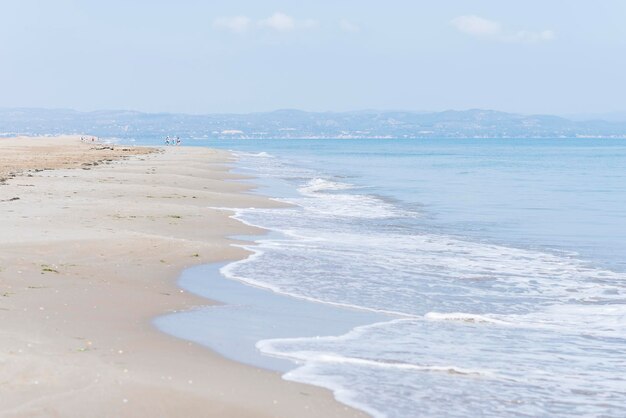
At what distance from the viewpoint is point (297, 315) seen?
10.8 m

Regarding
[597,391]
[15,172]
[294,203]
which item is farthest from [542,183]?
[597,391]

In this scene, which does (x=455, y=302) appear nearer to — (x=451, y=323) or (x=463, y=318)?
(x=463, y=318)

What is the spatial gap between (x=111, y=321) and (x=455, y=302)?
4693 mm

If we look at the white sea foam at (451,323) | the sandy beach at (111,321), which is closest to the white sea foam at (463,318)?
the white sea foam at (451,323)

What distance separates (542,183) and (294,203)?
20863 mm

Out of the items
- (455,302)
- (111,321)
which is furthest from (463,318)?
(111,321)

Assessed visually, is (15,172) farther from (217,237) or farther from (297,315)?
(297,315)

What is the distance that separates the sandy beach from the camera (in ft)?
21.7

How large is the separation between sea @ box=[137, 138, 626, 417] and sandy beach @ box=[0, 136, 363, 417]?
0.66 meters

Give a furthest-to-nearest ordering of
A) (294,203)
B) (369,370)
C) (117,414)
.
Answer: (294,203), (369,370), (117,414)

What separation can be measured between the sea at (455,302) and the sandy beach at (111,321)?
2.17 feet

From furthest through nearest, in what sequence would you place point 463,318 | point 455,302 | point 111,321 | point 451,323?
point 455,302
point 463,318
point 451,323
point 111,321

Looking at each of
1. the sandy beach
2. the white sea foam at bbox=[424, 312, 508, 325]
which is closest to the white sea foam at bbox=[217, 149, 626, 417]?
the white sea foam at bbox=[424, 312, 508, 325]

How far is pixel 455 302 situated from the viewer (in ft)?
39.9
